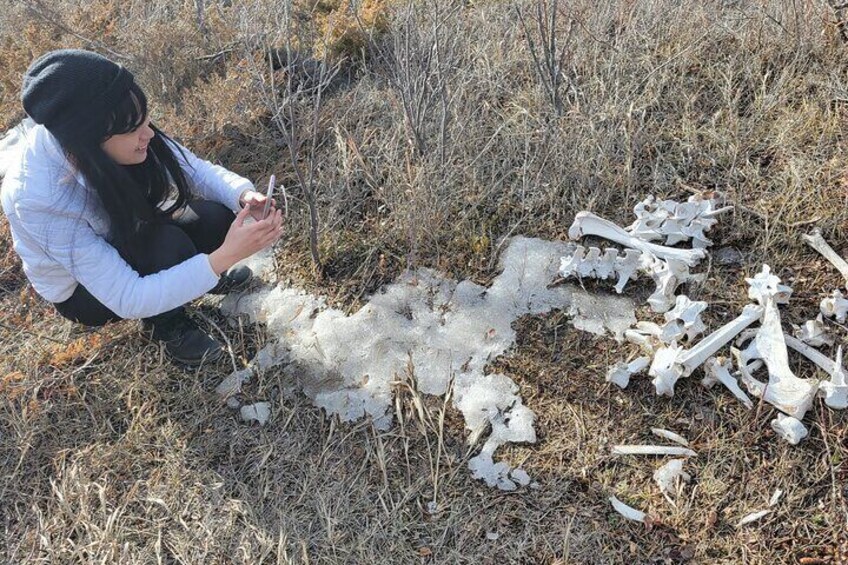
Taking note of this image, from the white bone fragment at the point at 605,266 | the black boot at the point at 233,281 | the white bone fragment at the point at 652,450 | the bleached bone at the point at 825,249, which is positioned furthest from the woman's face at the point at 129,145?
the bleached bone at the point at 825,249

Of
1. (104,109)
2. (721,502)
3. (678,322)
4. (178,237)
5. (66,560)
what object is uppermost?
(104,109)

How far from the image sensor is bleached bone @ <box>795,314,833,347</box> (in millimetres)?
2096

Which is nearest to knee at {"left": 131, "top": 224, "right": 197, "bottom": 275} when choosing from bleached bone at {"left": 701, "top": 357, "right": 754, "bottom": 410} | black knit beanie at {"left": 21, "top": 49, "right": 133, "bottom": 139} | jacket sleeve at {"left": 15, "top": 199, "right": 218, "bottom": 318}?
jacket sleeve at {"left": 15, "top": 199, "right": 218, "bottom": 318}

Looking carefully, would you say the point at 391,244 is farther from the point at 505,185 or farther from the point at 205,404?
the point at 205,404

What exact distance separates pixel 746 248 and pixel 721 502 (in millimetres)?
1047

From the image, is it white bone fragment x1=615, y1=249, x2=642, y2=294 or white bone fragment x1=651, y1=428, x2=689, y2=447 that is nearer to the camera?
white bone fragment x1=651, y1=428, x2=689, y2=447

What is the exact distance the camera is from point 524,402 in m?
2.17

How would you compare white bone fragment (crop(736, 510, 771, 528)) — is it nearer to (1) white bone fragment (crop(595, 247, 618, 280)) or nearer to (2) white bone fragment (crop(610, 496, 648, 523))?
(2) white bone fragment (crop(610, 496, 648, 523))

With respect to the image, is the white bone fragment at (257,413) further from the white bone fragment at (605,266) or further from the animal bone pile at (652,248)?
the white bone fragment at (605,266)

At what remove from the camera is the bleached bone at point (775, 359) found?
1.93 m

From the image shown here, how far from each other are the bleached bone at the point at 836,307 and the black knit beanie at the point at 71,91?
7.54 ft

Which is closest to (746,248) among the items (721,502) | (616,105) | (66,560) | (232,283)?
(616,105)

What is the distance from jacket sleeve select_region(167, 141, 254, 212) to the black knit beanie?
0.67m

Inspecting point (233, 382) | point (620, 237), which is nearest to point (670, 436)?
point (620, 237)
